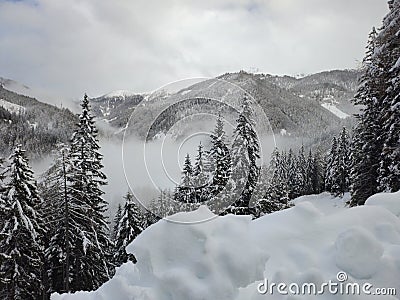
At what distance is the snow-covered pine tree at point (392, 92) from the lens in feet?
42.8

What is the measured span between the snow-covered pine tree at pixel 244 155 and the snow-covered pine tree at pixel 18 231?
10.8m

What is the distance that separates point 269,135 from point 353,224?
3.68 metres

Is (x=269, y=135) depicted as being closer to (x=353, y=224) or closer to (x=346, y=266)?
(x=353, y=224)

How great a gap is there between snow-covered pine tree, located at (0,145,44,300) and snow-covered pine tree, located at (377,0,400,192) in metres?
15.3

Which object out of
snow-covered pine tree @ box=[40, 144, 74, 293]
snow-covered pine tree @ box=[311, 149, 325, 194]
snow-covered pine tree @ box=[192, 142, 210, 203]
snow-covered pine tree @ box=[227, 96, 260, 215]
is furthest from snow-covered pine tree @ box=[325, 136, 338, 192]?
snow-covered pine tree @ box=[192, 142, 210, 203]

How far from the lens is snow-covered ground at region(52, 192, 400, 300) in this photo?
409 centimetres

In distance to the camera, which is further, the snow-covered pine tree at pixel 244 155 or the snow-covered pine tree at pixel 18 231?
the snow-covered pine tree at pixel 18 231

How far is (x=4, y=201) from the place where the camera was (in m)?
16.3

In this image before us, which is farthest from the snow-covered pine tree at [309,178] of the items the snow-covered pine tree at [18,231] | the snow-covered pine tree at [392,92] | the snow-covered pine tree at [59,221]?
the snow-covered pine tree at [18,231]

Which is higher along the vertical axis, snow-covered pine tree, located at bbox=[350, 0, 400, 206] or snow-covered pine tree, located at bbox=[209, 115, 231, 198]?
snow-covered pine tree, located at bbox=[350, 0, 400, 206]

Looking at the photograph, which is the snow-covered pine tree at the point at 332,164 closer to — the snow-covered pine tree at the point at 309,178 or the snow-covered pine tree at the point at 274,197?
the snow-covered pine tree at the point at 309,178

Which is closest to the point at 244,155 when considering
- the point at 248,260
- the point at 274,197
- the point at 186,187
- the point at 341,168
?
the point at 186,187

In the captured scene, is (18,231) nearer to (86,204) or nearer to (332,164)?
(86,204)

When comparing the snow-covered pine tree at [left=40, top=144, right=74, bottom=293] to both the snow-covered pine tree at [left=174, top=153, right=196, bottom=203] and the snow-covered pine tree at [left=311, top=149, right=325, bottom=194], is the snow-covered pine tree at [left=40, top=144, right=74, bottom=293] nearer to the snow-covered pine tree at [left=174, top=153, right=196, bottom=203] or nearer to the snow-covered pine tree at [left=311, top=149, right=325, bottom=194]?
the snow-covered pine tree at [left=174, top=153, right=196, bottom=203]
